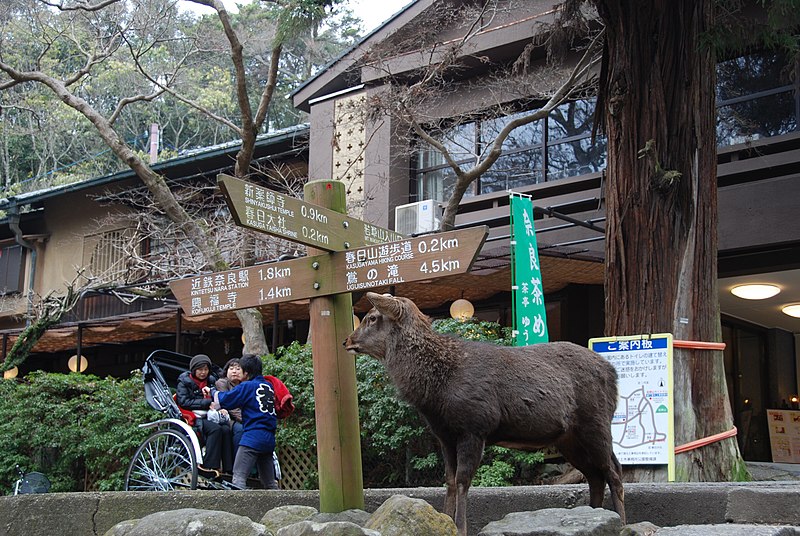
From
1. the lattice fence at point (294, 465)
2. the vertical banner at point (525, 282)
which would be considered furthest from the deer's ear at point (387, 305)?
the lattice fence at point (294, 465)

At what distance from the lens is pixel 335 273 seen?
7.46 metres

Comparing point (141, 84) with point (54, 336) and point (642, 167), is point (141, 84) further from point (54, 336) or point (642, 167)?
point (642, 167)

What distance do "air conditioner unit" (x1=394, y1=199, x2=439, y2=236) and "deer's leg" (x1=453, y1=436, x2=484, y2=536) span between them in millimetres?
11293

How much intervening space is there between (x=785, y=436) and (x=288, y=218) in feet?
44.7

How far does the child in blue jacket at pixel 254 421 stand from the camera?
9375 millimetres

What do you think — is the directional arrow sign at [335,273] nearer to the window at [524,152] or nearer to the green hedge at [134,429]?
the green hedge at [134,429]

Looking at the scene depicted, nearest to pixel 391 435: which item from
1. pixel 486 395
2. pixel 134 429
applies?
pixel 134 429

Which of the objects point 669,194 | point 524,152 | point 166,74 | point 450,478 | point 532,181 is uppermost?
point 166,74

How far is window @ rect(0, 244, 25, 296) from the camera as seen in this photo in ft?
91.9

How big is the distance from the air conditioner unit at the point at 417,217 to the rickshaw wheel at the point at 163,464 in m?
8.43

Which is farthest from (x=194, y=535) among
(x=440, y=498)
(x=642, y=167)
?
(x=642, y=167)

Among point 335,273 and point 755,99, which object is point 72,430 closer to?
point 335,273

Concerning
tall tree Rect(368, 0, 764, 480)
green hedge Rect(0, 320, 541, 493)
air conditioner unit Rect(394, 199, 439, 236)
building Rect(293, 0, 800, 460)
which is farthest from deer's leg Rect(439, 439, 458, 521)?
air conditioner unit Rect(394, 199, 439, 236)

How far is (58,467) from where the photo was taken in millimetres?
14859
